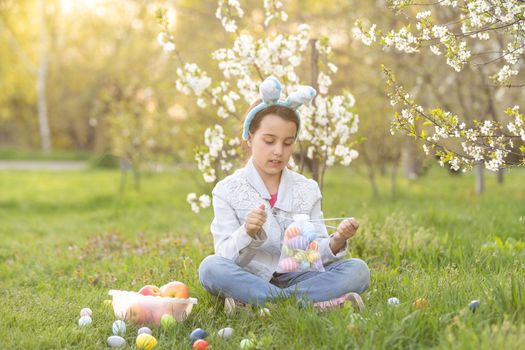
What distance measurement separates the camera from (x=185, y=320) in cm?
333

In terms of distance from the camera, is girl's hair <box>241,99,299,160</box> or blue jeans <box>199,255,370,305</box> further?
girl's hair <box>241,99,299,160</box>

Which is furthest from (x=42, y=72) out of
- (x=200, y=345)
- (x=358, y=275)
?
(x=200, y=345)

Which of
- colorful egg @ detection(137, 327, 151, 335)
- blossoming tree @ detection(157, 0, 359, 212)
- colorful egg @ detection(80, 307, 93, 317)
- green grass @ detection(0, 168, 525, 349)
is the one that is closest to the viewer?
A: green grass @ detection(0, 168, 525, 349)

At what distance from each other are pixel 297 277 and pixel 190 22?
10.3m

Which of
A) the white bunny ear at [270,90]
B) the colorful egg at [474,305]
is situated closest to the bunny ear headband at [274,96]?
the white bunny ear at [270,90]

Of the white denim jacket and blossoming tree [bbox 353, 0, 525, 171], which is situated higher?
blossoming tree [bbox 353, 0, 525, 171]

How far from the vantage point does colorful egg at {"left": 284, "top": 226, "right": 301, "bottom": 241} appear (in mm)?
3391

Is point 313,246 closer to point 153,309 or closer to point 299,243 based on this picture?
point 299,243

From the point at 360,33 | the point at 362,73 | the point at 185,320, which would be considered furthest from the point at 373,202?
the point at 185,320

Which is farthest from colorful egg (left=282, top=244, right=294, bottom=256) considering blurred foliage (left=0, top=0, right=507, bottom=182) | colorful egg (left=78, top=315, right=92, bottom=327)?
blurred foliage (left=0, top=0, right=507, bottom=182)

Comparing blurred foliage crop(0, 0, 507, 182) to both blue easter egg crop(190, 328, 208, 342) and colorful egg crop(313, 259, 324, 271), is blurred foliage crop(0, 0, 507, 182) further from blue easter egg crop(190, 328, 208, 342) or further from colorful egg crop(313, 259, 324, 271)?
blue easter egg crop(190, 328, 208, 342)

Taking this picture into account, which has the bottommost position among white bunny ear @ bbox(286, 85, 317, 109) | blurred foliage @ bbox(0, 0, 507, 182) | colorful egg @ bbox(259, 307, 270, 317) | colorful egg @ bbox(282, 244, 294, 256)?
colorful egg @ bbox(259, 307, 270, 317)

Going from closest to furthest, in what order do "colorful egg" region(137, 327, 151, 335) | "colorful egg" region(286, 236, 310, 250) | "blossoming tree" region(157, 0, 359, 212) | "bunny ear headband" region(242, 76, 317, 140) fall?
1. "colorful egg" region(137, 327, 151, 335)
2. "colorful egg" region(286, 236, 310, 250)
3. "bunny ear headband" region(242, 76, 317, 140)
4. "blossoming tree" region(157, 0, 359, 212)

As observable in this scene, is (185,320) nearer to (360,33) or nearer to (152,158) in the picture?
(360,33)
